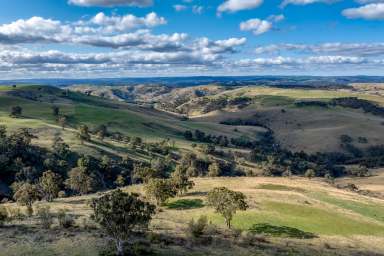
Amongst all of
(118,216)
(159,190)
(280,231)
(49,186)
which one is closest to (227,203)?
(280,231)

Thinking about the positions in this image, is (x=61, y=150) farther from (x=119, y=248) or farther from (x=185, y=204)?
(x=119, y=248)

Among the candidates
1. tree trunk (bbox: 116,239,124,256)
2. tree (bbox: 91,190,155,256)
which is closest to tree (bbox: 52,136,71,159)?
tree (bbox: 91,190,155,256)

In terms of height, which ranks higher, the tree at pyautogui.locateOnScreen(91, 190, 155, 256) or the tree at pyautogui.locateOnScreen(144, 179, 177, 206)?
the tree at pyautogui.locateOnScreen(91, 190, 155, 256)

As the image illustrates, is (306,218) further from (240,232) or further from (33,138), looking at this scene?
(33,138)

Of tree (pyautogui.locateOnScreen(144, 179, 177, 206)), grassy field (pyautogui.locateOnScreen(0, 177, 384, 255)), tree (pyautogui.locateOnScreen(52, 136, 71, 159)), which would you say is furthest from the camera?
tree (pyautogui.locateOnScreen(52, 136, 71, 159))

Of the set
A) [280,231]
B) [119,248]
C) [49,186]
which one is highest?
[119,248]

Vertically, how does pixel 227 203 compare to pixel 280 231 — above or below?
above

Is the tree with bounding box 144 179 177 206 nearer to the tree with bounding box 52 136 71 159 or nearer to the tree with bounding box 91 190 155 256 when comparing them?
the tree with bounding box 91 190 155 256

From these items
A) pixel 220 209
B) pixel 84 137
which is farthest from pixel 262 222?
pixel 84 137

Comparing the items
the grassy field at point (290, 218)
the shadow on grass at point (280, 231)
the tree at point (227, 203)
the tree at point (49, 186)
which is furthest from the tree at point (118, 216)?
the tree at point (49, 186)
